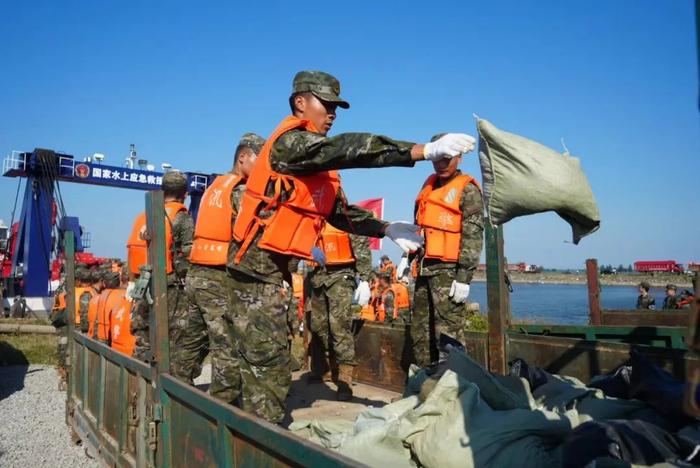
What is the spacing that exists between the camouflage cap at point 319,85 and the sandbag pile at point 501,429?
1467mm

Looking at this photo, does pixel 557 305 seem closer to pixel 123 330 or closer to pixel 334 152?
pixel 123 330

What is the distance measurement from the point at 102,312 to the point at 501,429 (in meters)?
5.54

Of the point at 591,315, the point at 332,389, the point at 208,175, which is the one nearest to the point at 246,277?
the point at 332,389

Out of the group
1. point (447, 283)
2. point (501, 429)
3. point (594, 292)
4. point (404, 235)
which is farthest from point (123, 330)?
point (594, 292)

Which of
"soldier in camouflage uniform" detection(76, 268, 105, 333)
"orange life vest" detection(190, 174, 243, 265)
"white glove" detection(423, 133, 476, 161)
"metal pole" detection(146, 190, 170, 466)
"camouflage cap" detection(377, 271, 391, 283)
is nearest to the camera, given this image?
"white glove" detection(423, 133, 476, 161)

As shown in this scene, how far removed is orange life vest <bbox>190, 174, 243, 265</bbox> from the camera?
431cm

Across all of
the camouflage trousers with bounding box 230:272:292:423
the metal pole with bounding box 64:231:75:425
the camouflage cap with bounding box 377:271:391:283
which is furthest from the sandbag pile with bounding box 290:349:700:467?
the camouflage cap with bounding box 377:271:391:283

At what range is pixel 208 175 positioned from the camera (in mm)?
19031

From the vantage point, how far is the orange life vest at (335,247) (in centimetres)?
509

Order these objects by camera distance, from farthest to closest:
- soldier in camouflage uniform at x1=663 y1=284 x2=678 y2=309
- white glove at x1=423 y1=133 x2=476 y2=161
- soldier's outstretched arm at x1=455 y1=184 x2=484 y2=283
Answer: soldier in camouflage uniform at x1=663 y1=284 x2=678 y2=309 < soldier's outstretched arm at x1=455 y1=184 x2=484 y2=283 < white glove at x1=423 y1=133 x2=476 y2=161

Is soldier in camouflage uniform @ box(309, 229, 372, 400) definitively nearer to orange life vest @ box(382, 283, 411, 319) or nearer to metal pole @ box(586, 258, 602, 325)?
metal pole @ box(586, 258, 602, 325)

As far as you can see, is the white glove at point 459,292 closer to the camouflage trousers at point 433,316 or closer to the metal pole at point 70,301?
the camouflage trousers at point 433,316

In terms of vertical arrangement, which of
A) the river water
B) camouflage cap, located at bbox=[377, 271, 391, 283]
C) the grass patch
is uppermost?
camouflage cap, located at bbox=[377, 271, 391, 283]

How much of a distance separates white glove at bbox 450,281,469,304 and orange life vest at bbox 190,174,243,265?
5.67 ft
